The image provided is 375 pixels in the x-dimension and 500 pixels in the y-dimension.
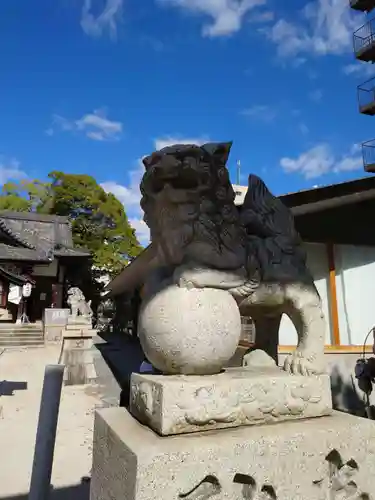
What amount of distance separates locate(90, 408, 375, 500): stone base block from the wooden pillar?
429 cm

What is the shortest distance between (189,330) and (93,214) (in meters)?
22.8

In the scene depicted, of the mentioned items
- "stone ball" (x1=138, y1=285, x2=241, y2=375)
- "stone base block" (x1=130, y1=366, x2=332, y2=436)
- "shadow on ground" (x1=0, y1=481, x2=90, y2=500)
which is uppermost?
"stone ball" (x1=138, y1=285, x2=241, y2=375)

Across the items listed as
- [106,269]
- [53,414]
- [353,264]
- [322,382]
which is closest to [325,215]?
[353,264]

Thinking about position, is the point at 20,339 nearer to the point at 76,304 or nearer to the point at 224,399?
the point at 76,304

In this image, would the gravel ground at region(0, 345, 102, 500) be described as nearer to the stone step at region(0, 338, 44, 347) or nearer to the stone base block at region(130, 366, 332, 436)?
the stone base block at region(130, 366, 332, 436)

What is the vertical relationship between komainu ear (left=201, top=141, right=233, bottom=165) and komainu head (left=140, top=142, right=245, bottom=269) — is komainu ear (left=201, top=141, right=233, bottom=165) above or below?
above

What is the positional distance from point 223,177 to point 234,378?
89cm

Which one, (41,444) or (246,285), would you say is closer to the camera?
(246,285)

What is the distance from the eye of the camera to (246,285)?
168 cm

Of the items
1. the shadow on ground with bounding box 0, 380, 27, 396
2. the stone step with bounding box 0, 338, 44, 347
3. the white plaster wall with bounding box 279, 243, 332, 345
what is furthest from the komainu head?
the stone step with bounding box 0, 338, 44, 347

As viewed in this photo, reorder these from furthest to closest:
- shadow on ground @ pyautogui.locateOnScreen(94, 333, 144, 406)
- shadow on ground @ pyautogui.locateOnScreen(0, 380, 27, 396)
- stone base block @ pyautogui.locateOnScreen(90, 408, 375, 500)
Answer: shadow on ground @ pyautogui.locateOnScreen(94, 333, 144, 406)
shadow on ground @ pyautogui.locateOnScreen(0, 380, 27, 396)
stone base block @ pyautogui.locateOnScreen(90, 408, 375, 500)

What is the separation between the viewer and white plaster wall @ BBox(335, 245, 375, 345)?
5.77 m

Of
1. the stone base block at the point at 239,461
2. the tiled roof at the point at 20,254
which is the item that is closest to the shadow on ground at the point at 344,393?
the stone base block at the point at 239,461

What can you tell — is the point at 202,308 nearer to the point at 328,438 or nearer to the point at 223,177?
the point at 223,177
